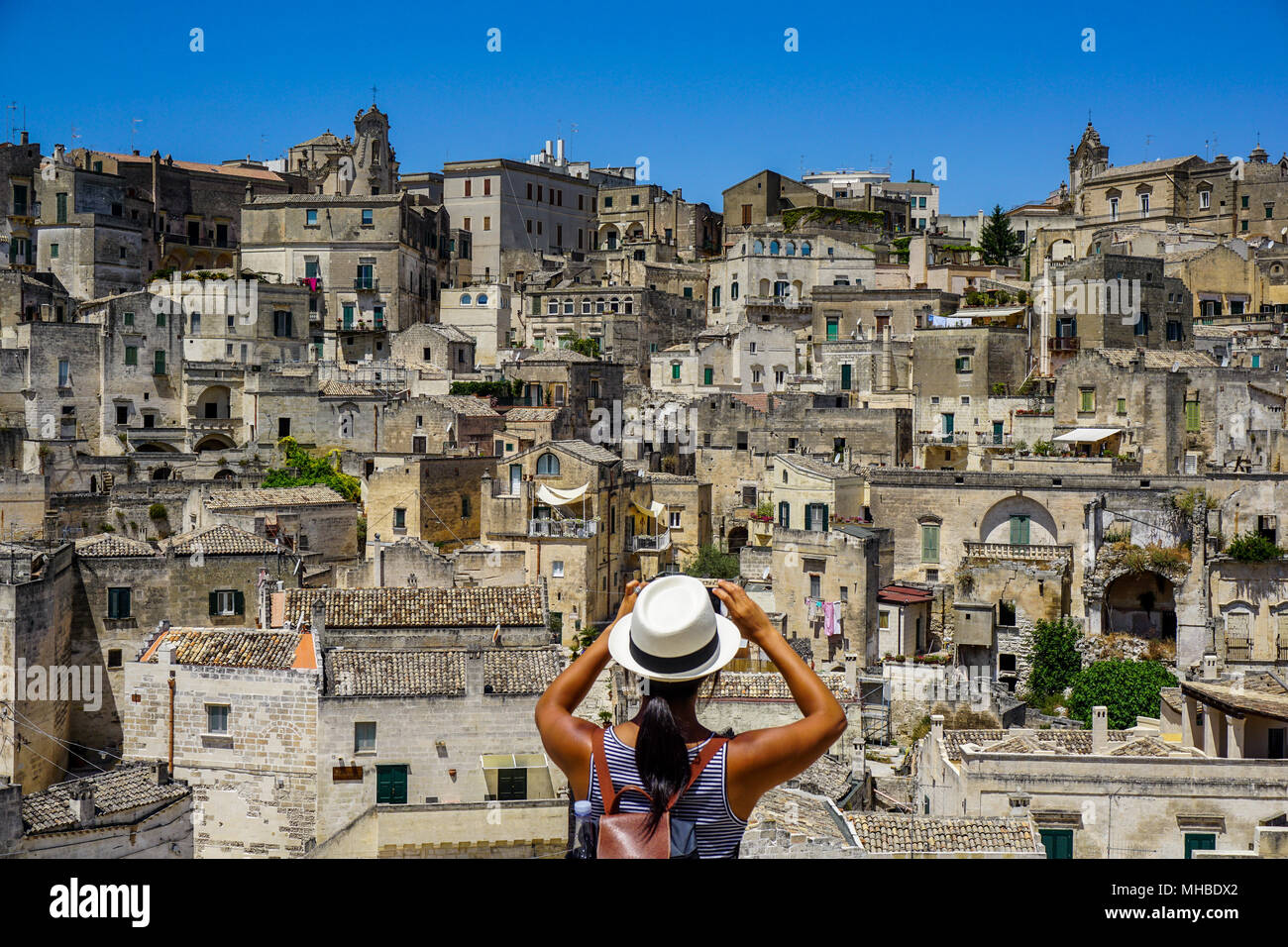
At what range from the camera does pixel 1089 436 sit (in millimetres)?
32375

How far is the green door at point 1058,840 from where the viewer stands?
15969 millimetres

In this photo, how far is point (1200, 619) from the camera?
28.2 metres

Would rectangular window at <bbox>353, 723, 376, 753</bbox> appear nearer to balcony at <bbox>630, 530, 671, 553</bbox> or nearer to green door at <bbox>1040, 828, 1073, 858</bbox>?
green door at <bbox>1040, 828, 1073, 858</bbox>

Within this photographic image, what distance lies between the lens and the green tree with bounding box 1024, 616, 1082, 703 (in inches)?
1079

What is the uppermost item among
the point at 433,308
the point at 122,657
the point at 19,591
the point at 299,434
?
the point at 433,308

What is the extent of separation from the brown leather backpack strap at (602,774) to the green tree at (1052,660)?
24.6 meters

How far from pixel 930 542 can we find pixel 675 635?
2793cm

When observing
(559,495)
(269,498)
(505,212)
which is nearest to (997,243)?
(505,212)

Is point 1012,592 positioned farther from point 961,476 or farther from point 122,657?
point 122,657

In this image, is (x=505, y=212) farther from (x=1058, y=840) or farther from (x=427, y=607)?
(x=1058, y=840)

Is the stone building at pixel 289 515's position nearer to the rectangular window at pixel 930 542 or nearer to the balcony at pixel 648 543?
the balcony at pixel 648 543
